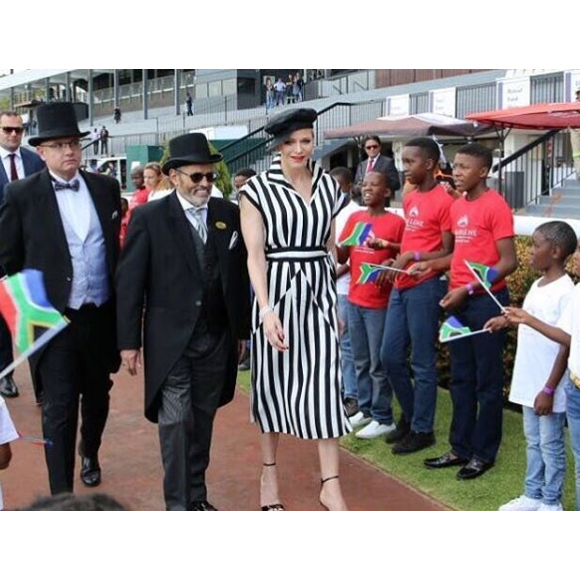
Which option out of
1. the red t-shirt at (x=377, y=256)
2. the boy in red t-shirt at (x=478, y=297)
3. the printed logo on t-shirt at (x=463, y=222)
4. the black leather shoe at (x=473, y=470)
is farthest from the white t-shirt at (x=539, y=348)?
the red t-shirt at (x=377, y=256)

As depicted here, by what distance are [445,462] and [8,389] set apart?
379 centimetres

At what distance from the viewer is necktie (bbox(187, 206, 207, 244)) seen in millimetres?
4199

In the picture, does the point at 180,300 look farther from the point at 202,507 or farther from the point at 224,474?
the point at 224,474

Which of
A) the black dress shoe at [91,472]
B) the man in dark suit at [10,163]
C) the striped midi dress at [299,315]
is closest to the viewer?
the striped midi dress at [299,315]

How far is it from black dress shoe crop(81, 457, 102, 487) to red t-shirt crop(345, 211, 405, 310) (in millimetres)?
2056

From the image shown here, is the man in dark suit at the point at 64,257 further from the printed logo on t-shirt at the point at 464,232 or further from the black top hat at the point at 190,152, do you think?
the printed logo on t-shirt at the point at 464,232

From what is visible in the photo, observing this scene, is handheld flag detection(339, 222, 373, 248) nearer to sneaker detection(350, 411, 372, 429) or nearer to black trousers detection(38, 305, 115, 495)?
sneaker detection(350, 411, 372, 429)

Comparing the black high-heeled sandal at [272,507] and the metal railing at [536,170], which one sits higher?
the metal railing at [536,170]

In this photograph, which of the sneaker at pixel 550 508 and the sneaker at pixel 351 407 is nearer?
the sneaker at pixel 550 508

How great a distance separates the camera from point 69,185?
14.5ft

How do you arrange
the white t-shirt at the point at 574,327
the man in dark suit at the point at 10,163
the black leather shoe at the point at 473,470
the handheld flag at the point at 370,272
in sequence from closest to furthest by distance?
the white t-shirt at the point at 574,327, the black leather shoe at the point at 473,470, the handheld flag at the point at 370,272, the man in dark suit at the point at 10,163

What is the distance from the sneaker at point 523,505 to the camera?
4137mm

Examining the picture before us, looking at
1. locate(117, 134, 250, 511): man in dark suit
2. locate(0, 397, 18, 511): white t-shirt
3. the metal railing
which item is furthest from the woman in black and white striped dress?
the metal railing
